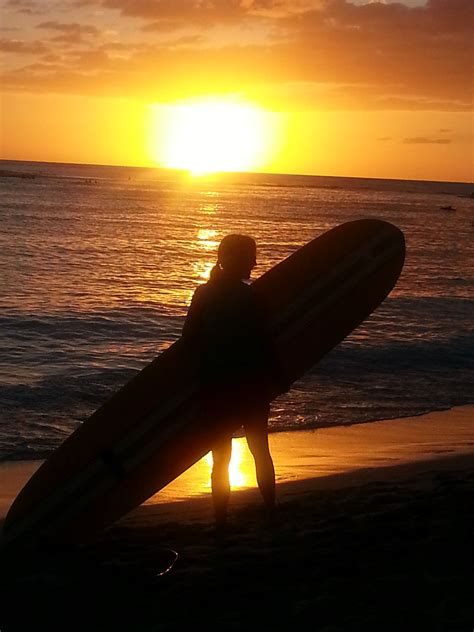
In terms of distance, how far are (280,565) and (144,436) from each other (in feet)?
4.00

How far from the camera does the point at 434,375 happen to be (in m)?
11.6

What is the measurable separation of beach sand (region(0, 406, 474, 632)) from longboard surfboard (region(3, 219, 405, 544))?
0.68 ft

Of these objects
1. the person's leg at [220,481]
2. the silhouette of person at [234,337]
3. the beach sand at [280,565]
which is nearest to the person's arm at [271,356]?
the silhouette of person at [234,337]

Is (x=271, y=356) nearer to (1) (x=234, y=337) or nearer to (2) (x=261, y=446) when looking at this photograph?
(1) (x=234, y=337)

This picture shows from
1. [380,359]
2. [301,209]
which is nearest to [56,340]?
[380,359]

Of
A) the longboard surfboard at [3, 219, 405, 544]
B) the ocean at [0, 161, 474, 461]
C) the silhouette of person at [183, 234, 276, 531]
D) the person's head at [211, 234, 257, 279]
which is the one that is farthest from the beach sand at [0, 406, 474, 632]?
the ocean at [0, 161, 474, 461]

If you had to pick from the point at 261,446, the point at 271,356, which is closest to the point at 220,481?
the point at 261,446

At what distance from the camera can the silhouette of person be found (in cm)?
454

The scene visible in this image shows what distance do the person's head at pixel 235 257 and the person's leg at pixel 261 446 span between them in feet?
2.45

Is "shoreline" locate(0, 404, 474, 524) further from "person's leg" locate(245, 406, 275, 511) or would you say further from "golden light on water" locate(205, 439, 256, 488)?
"person's leg" locate(245, 406, 275, 511)

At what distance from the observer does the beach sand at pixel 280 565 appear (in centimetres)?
376

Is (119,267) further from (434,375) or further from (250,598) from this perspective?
(250,598)

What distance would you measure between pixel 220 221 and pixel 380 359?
4233cm

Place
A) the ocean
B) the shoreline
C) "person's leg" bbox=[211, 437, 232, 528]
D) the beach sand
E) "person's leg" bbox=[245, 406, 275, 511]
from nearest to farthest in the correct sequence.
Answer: the beach sand, "person's leg" bbox=[245, 406, 275, 511], "person's leg" bbox=[211, 437, 232, 528], the shoreline, the ocean
